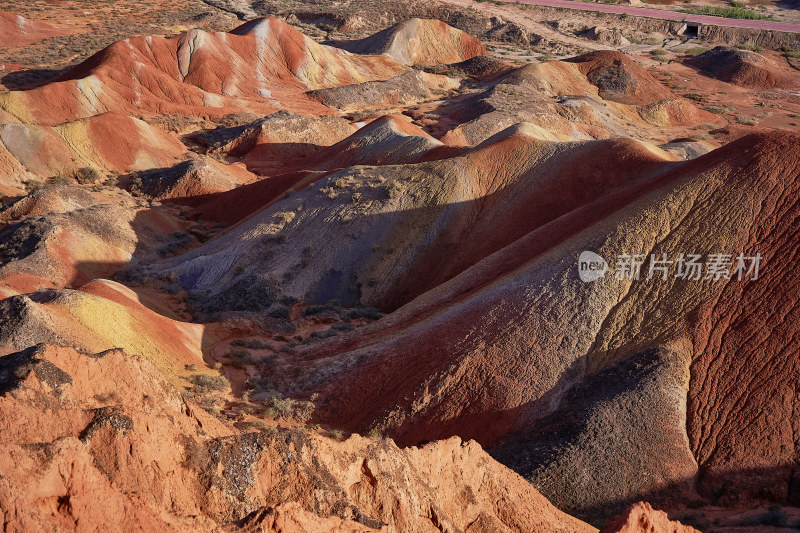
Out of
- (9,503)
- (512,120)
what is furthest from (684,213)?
(512,120)

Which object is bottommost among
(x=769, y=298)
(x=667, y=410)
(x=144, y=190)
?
(x=144, y=190)

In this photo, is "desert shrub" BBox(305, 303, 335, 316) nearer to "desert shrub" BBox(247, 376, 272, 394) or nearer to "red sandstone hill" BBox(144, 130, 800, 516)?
"red sandstone hill" BBox(144, 130, 800, 516)

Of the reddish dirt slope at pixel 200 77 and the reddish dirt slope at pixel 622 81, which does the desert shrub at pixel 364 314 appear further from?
the reddish dirt slope at pixel 622 81

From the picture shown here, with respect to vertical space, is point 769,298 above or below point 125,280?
above

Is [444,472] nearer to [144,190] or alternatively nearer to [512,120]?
[144,190]

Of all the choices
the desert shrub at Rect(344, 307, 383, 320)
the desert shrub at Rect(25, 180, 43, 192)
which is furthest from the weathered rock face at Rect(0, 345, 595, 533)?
the desert shrub at Rect(25, 180, 43, 192)

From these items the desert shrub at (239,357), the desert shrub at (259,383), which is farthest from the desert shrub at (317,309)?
the desert shrub at (259,383)
